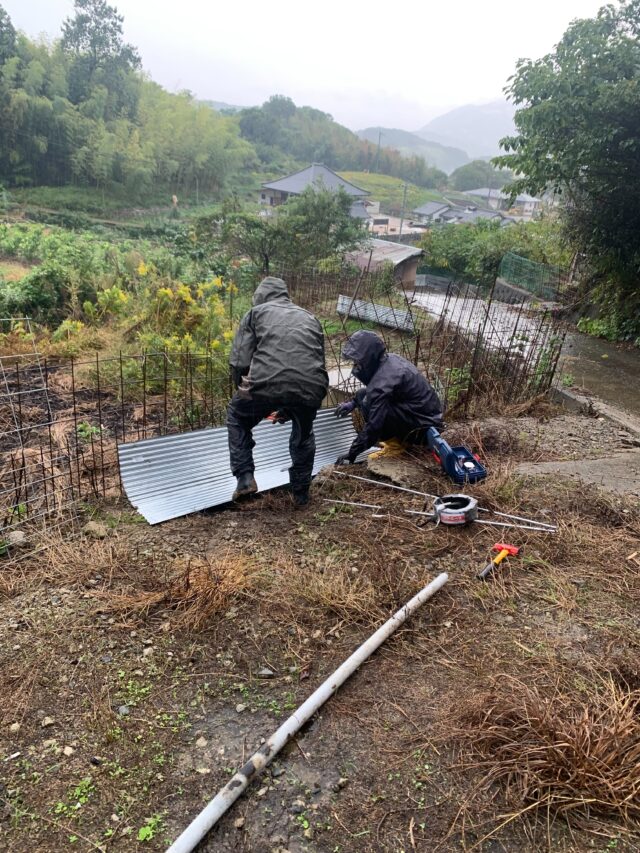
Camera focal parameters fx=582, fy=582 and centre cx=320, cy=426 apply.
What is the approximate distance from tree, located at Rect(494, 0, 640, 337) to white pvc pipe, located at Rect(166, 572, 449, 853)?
8447mm

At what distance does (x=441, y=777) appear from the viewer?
71.0 inches

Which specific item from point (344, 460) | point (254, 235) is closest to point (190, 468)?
point (344, 460)

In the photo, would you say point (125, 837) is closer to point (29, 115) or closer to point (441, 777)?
point (441, 777)

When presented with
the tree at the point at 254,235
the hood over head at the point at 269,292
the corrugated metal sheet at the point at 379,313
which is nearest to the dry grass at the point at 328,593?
the hood over head at the point at 269,292

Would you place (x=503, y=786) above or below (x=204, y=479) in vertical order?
above

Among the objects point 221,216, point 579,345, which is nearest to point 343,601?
point 579,345

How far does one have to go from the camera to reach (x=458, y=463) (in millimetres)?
Result: 3869

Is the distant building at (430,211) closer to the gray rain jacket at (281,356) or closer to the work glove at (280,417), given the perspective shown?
the work glove at (280,417)

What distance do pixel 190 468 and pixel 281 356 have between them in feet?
3.35

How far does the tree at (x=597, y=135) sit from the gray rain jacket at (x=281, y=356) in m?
7.25

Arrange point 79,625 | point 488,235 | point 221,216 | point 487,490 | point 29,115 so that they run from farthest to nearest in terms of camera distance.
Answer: point 29,115 < point 488,235 < point 221,216 < point 487,490 < point 79,625

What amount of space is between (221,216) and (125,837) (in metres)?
17.2

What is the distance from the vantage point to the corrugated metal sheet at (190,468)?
3521 millimetres

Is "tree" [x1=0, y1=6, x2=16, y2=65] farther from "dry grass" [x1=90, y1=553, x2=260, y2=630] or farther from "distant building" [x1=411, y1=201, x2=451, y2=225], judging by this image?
"dry grass" [x1=90, y1=553, x2=260, y2=630]
